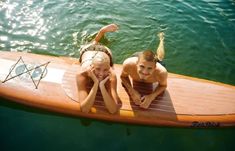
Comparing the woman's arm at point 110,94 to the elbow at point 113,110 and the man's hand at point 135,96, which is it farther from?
the man's hand at point 135,96

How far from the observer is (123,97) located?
5512mm

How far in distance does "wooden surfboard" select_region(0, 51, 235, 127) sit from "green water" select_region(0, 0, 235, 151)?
289 millimetres

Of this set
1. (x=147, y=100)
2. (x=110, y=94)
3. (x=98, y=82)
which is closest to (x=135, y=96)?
(x=147, y=100)

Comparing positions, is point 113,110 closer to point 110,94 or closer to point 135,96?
point 110,94

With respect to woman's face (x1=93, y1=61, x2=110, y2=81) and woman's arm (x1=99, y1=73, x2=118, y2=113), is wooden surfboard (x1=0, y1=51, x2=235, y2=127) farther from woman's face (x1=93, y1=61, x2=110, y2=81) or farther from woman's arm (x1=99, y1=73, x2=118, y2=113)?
woman's face (x1=93, y1=61, x2=110, y2=81)

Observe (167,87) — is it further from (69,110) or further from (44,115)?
Result: (44,115)

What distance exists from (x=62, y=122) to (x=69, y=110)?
0.35 metres

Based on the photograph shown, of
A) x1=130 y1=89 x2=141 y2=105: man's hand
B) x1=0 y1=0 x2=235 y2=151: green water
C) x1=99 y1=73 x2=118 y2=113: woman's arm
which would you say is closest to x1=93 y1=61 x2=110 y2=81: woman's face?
x1=99 y1=73 x2=118 y2=113: woman's arm

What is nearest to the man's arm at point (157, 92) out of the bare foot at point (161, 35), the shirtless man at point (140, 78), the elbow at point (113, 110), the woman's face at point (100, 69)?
the shirtless man at point (140, 78)

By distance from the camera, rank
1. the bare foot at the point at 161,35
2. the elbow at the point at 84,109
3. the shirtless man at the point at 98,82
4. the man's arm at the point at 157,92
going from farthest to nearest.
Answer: the bare foot at the point at 161,35 < the man's arm at the point at 157,92 < the elbow at the point at 84,109 < the shirtless man at the point at 98,82

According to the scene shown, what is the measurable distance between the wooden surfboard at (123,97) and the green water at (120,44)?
289 millimetres

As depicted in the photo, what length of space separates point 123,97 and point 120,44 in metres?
2.32

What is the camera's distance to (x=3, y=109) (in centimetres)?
566

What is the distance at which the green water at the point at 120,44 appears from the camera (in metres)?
5.30
